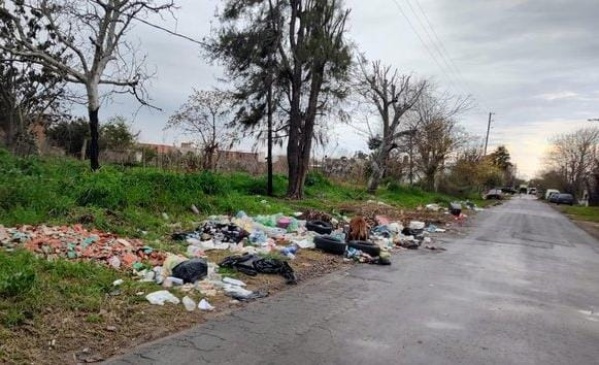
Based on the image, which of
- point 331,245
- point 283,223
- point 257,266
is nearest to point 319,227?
point 283,223

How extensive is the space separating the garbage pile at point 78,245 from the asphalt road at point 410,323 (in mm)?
2138

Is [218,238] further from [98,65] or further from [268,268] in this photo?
[98,65]

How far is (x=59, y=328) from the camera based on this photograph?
4.79 meters

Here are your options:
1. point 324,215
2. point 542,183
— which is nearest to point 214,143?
point 324,215

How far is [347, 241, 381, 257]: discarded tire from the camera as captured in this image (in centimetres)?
1102

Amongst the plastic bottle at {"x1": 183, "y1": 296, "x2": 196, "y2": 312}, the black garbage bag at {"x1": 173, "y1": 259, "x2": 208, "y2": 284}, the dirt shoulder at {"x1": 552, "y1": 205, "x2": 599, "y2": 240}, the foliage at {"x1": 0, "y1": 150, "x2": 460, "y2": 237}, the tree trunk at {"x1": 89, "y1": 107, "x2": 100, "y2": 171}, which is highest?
the tree trunk at {"x1": 89, "y1": 107, "x2": 100, "y2": 171}

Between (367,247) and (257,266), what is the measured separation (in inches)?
143

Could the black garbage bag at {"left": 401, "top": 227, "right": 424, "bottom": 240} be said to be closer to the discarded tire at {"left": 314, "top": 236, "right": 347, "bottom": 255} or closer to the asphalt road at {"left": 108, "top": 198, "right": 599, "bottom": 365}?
the asphalt road at {"left": 108, "top": 198, "right": 599, "bottom": 365}

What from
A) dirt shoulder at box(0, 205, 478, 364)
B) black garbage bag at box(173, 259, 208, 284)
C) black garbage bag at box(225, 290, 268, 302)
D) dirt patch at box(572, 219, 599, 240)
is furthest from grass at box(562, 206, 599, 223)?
dirt shoulder at box(0, 205, 478, 364)

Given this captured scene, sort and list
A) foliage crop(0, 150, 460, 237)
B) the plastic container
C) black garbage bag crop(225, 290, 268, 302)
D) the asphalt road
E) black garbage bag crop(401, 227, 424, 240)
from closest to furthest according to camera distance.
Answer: the asphalt road
black garbage bag crop(225, 290, 268, 302)
foliage crop(0, 150, 460, 237)
the plastic container
black garbage bag crop(401, 227, 424, 240)

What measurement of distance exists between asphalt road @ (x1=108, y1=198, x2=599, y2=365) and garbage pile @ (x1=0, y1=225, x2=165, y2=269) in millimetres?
2138

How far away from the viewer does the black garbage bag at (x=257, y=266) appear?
319 inches

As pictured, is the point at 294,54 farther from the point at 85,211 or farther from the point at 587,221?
the point at 587,221

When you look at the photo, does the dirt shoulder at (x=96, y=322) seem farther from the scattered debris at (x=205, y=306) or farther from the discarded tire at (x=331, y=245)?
the discarded tire at (x=331, y=245)
